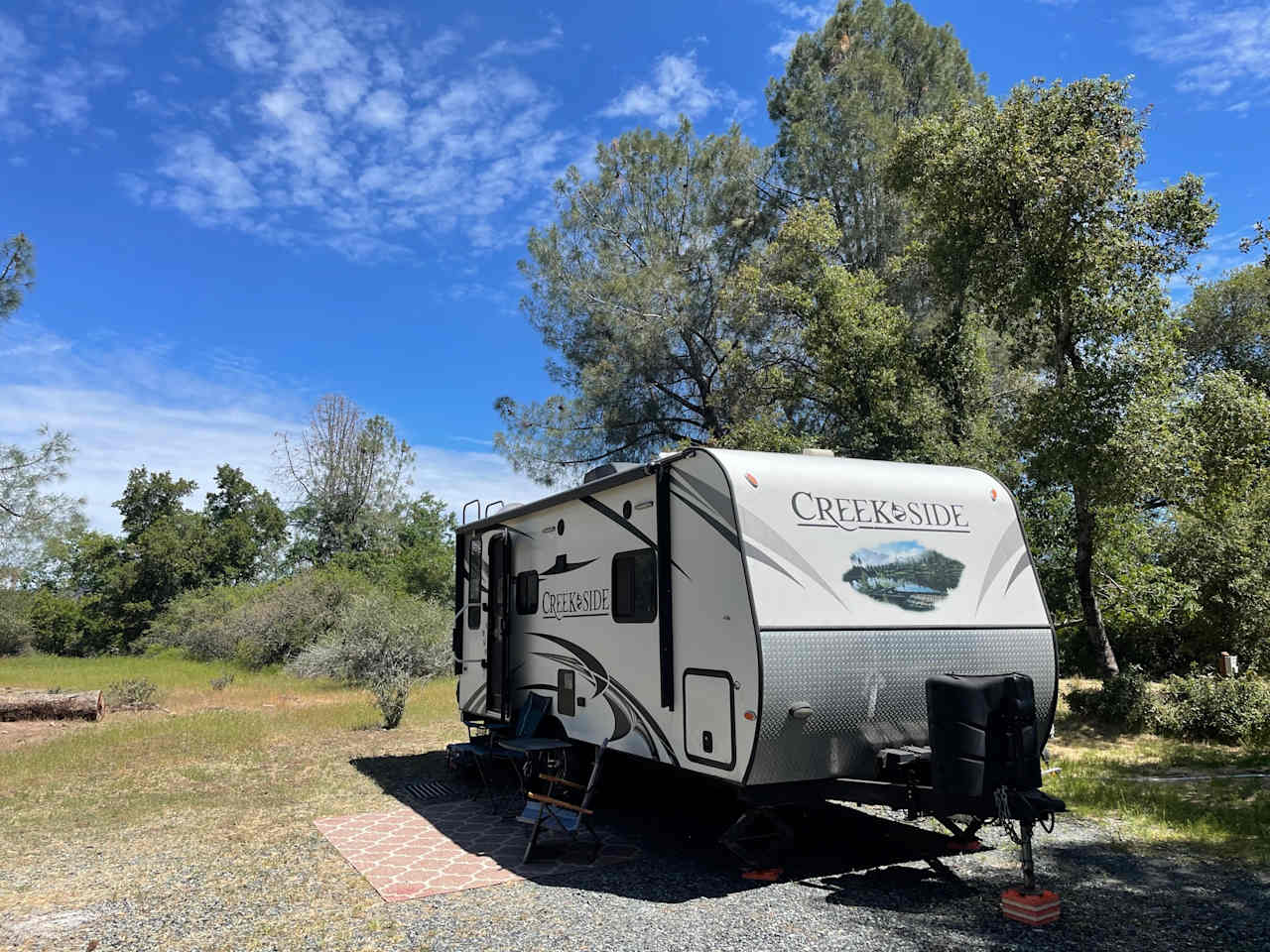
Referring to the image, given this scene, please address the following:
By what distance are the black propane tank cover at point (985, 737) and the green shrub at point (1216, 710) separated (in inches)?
273

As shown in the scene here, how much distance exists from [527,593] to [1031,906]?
480 centimetres

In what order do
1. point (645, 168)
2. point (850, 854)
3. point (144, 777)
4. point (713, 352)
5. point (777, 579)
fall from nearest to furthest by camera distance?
1. point (777, 579)
2. point (850, 854)
3. point (144, 777)
4. point (713, 352)
5. point (645, 168)

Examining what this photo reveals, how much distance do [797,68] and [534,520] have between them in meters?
20.3

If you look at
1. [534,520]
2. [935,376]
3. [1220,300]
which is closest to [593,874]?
[534,520]

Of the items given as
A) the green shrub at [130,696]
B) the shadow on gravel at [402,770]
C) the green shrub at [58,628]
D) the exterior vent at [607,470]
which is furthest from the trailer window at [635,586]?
the green shrub at [58,628]

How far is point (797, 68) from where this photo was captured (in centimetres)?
2402

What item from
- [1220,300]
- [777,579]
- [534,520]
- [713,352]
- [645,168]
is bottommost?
[777,579]

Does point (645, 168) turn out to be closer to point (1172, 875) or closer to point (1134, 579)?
point (1134, 579)

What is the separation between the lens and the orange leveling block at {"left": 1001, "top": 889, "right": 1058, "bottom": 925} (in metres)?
4.46

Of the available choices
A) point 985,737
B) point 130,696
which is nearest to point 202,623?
point 130,696

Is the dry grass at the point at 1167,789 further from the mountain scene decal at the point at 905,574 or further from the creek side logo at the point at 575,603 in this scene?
the creek side logo at the point at 575,603

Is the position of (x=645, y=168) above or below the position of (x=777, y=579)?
above

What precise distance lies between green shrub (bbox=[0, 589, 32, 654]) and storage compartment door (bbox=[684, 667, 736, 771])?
35.1 m

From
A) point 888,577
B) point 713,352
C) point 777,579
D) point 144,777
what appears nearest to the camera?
point 777,579
